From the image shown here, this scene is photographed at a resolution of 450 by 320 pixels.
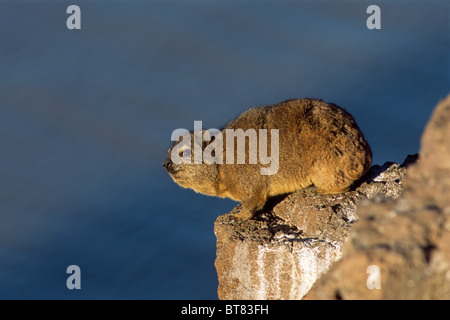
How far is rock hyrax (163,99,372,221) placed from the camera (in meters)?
9.88

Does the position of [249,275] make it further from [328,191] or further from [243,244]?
[328,191]

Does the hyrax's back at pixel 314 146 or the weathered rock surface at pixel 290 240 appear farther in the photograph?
the hyrax's back at pixel 314 146

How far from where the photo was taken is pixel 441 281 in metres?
4.87

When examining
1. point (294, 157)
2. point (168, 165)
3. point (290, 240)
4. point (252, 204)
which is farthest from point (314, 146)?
point (168, 165)

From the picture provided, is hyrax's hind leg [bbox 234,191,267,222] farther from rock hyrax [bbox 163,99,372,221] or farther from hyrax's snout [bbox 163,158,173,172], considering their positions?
hyrax's snout [bbox 163,158,173,172]

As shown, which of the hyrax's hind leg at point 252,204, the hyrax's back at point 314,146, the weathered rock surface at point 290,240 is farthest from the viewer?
the hyrax's hind leg at point 252,204

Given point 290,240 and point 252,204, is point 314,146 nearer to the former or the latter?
point 252,204

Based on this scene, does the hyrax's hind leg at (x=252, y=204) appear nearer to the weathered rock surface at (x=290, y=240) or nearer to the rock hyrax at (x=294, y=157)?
the rock hyrax at (x=294, y=157)

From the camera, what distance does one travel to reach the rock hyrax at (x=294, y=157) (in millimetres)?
9875

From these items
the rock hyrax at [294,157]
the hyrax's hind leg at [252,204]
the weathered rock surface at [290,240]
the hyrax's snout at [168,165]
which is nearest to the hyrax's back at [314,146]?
the rock hyrax at [294,157]

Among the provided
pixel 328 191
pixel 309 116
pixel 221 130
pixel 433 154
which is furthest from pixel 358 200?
pixel 433 154

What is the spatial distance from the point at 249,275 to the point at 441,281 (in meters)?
4.81

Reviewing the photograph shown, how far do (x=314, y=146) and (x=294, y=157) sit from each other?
0.37 metres

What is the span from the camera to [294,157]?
10172 millimetres
